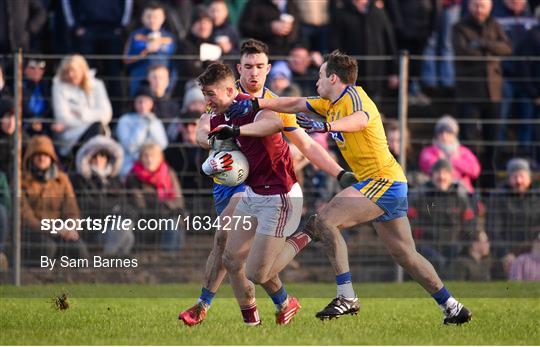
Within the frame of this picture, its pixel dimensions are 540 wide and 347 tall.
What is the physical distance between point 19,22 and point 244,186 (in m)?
6.57

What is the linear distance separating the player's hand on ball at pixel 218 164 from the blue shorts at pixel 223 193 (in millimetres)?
652

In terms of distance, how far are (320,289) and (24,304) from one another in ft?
11.8

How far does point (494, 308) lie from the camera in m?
13.2

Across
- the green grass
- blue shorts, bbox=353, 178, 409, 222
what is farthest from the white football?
the green grass

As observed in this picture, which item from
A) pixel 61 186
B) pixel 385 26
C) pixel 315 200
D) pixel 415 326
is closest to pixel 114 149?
pixel 61 186

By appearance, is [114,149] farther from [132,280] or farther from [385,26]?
[385,26]

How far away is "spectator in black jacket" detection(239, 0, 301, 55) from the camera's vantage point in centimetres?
1761

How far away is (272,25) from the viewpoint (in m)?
17.6

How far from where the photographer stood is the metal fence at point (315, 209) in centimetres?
1569

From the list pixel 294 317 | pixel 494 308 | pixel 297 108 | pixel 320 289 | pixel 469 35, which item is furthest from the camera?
pixel 469 35

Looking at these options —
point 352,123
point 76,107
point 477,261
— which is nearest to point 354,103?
point 352,123

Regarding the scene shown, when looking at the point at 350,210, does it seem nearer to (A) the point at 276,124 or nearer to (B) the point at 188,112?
(A) the point at 276,124

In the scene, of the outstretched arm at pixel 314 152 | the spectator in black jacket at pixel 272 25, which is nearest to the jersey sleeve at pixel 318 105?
the outstretched arm at pixel 314 152

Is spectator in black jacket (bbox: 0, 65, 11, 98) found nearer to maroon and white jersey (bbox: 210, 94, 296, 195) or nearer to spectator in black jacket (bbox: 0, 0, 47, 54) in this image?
spectator in black jacket (bbox: 0, 0, 47, 54)
